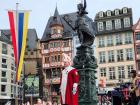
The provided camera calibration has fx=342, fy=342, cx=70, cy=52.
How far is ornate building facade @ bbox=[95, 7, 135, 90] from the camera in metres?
53.0

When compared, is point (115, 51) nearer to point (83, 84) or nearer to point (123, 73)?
point (123, 73)

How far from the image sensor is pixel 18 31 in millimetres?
13227

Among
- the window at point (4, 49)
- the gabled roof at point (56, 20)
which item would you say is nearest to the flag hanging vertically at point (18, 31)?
the gabled roof at point (56, 20)

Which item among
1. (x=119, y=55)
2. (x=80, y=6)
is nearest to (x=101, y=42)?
(x=119, y=55)

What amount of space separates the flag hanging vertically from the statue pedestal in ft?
7.90

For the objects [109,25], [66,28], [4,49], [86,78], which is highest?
[66,28]

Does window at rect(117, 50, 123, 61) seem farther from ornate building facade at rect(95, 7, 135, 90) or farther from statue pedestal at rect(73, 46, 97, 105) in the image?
statue pedestal at rect(73, 46, 97, 105)

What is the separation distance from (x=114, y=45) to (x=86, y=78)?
41606 mm

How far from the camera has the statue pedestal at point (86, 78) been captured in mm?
13398

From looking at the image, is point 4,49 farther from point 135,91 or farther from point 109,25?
point 135,91

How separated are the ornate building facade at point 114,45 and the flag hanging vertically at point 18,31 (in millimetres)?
39896

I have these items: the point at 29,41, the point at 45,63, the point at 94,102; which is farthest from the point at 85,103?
the point at 29,41

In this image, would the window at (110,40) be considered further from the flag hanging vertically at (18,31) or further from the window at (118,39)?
the flag hanging vertically at (18,31)

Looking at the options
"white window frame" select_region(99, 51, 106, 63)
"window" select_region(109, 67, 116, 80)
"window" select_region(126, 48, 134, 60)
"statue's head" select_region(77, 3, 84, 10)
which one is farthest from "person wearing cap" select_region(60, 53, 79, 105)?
"white window frame" select_region(99, 51, 106, 63)
